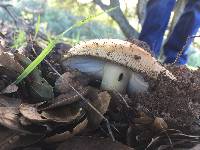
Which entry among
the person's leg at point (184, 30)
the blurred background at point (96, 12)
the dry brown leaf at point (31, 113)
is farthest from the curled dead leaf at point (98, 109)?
the person's leg at point (184, 30)

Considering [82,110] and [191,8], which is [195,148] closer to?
[82,110]

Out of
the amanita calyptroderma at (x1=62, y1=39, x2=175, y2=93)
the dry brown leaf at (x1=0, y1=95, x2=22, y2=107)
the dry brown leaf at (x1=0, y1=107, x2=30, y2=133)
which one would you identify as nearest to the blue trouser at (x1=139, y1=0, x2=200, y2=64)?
the amanita calyptroderma at (x1=62, y1=39, x2=175, y2=93)

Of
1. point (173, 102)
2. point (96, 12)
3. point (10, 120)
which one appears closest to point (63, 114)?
point (10, 120)

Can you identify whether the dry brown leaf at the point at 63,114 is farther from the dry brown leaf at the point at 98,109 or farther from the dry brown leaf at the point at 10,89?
the dry brown leaf at the point at 10,89

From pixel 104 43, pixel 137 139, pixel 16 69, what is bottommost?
pixel 137 139

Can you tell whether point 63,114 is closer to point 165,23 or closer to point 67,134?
point 67,134

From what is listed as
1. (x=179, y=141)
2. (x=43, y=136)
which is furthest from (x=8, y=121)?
(x=179, y=141)
